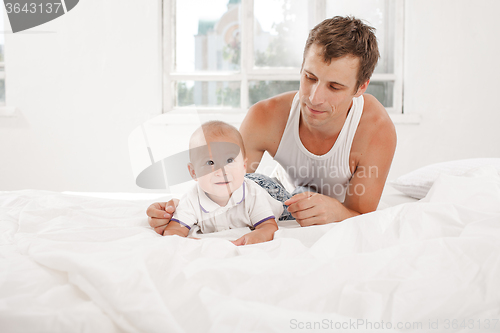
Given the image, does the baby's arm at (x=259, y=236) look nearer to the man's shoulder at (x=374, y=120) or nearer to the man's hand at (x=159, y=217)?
the man's hand at (x=159, y=217)

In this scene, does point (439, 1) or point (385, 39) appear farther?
point (385, 39)

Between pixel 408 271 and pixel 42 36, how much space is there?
2914 millimetres

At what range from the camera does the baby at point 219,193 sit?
91cm

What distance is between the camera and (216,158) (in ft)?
2.97

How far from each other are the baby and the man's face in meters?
0.31

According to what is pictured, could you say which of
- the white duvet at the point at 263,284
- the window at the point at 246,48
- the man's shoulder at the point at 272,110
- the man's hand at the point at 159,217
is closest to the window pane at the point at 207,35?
the window at the point at 246,48

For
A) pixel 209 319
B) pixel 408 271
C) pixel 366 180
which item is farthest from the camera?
pixel 366 180

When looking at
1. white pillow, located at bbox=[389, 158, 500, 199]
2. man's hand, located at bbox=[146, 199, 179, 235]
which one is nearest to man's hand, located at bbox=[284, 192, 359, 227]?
man's hand, located at bbox=[146, 199, 179, 235]

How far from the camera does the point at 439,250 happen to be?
1.96 ft

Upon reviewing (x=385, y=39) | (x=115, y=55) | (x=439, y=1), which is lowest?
(x=115, y=55)

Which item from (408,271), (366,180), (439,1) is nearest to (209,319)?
(408,271)

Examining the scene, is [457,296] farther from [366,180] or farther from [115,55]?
[115,55]

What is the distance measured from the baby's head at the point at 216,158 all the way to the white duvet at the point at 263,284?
0.76 feet

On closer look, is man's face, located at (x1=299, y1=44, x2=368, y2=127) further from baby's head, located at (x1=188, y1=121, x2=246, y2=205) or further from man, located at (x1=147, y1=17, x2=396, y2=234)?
baby's head, located at (x1=188, y1=121, x2=246, y2=205)
